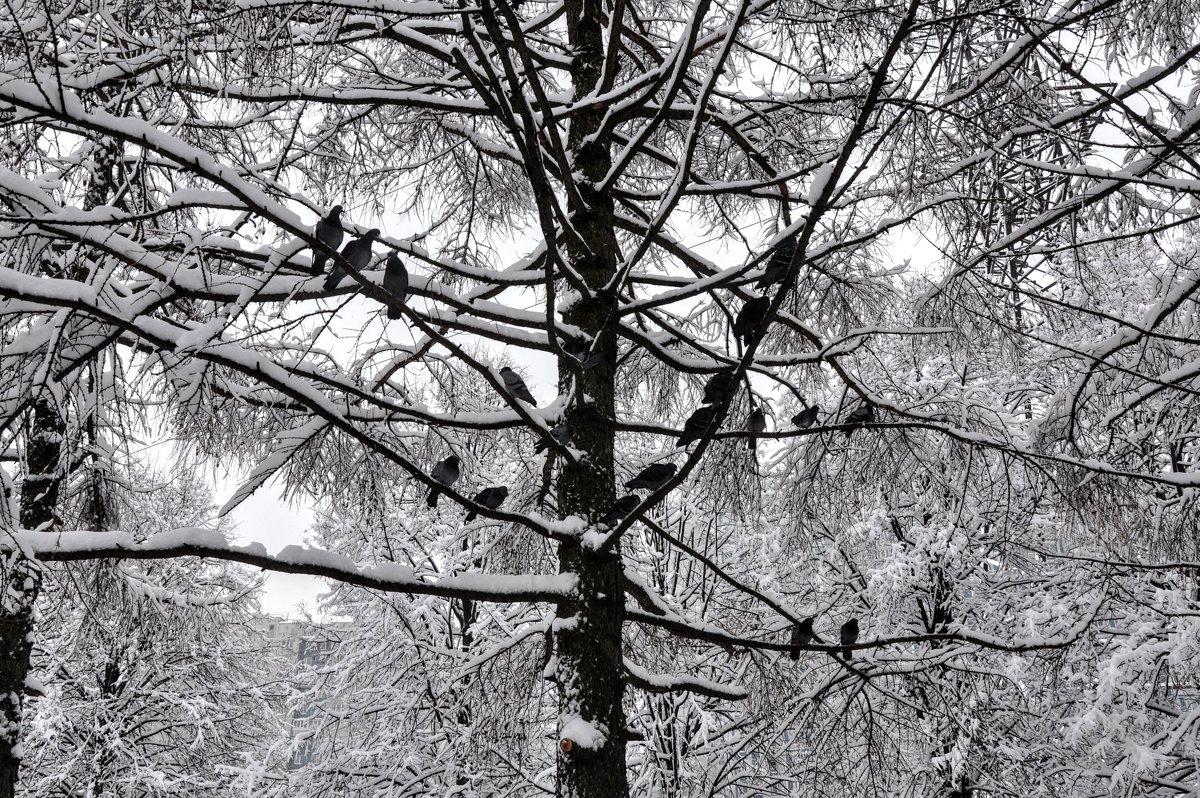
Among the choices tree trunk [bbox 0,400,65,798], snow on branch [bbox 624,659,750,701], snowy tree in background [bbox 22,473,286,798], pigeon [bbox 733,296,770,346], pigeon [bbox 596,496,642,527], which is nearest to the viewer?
pigeon [bbox 733,296,770,346]

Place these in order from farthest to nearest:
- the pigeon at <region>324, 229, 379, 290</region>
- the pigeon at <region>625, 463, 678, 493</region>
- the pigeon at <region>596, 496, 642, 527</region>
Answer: the pigeon at <region>596, 496, 642, 527</region>, the pigeon at <region>625, 463, 678, 493</region>, the pigeon at <region>324, 229, 379, 290</region>

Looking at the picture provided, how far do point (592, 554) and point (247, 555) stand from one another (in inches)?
41.2

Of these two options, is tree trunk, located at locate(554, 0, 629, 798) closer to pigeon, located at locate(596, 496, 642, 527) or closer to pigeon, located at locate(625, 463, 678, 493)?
pigeon, located at locate(596, 496, 642, 527)

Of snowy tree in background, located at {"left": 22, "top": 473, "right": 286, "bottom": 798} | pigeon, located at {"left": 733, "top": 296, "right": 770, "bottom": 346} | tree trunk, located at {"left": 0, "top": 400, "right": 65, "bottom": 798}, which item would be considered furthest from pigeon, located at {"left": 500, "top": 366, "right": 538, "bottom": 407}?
snowy tree in background, located at {"left": 22, "top": 473, "right": 286, "bottom": 798}

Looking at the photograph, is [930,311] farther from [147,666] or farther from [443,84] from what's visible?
[147,666]

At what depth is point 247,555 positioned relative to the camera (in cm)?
220

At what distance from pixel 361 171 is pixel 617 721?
3256 millimetres

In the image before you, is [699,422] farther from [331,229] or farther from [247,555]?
[247,555]

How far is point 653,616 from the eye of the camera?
3020mm

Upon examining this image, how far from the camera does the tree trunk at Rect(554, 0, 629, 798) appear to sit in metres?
2.62

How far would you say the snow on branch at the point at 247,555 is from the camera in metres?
2.12

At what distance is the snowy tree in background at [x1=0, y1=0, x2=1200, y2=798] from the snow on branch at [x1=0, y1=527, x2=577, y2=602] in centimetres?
1

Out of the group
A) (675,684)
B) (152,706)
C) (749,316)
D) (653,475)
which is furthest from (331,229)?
(152,706)

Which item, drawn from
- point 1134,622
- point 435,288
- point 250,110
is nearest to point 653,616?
point 435,288
